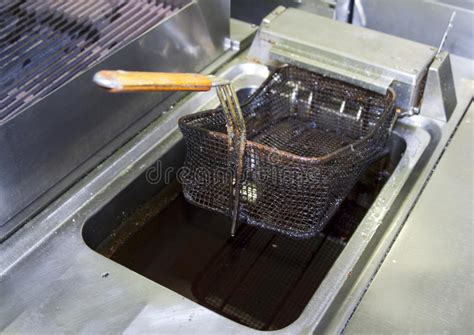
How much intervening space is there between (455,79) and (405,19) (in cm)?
27

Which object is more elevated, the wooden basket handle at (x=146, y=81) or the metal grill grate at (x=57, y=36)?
the wooden basket handle at (x=146, y=81)

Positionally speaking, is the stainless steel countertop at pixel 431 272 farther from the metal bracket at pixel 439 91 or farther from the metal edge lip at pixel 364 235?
the metal bracket at pixel 439 91

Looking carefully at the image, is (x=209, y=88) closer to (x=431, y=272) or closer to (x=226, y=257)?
(x=226, y=257)

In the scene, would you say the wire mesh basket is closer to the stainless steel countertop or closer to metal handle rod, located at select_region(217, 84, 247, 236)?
metal handle rod, located at select_region(217, 84, 247, 236)

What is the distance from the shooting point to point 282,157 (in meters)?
1.05

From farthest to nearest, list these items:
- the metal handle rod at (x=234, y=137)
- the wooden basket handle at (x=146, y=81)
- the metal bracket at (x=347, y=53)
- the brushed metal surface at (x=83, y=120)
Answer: the metal bracket at (x=347, y=53) < the metal handle rod at (x=234, y=137) < the brushed metal surface at (x=83, y=120) < the wooden basket handle at (x=146, y=81)

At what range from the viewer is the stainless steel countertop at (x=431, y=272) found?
95cm

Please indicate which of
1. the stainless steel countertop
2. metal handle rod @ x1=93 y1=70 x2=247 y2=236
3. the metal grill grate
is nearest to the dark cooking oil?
A: metal handle rod @ x1=93 y1=70 x2=247 y2=236

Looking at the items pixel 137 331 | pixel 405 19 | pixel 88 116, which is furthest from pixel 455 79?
pixel 137 331

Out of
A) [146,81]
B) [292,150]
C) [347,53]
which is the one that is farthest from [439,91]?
[146,81]

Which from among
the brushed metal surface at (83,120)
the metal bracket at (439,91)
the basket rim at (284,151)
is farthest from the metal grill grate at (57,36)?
the metal bracket at (439,91)

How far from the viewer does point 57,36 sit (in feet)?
4.31

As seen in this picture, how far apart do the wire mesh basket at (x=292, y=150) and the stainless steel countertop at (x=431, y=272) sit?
0.16 meters

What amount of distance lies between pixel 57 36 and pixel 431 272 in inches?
37.2
